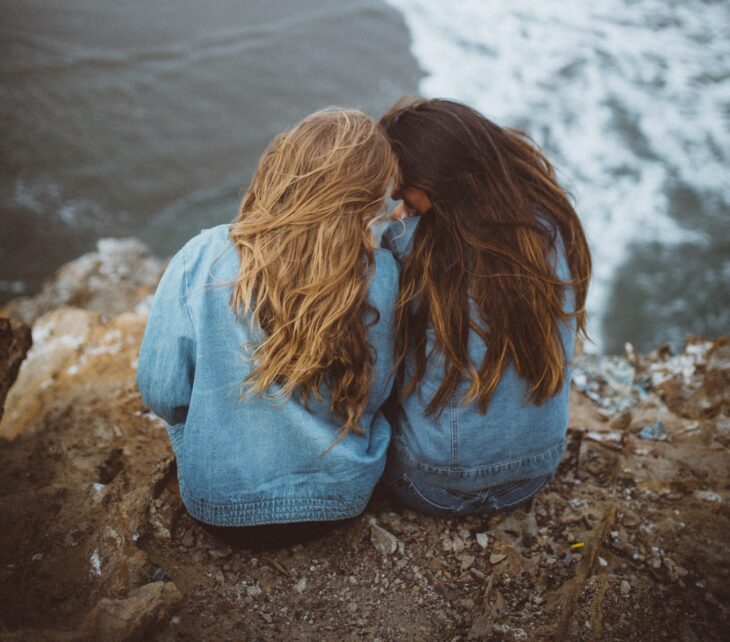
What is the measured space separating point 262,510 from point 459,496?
0.72 metres

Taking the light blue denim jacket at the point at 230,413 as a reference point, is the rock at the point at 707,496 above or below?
below

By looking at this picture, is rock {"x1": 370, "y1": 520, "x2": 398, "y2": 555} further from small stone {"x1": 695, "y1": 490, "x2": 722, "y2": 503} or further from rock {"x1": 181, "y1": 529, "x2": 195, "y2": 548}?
small stone {"x1": 695, "y1": 490, "x2": 722, "y2": 503}

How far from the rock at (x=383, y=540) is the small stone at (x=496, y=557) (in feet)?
1.15

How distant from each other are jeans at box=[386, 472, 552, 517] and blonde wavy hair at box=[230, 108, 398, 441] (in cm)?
59

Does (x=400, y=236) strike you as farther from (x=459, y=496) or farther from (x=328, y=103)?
(x=328, y=103)

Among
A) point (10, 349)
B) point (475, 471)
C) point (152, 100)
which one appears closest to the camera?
point (475, 471)

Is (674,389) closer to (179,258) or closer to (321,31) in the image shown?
(179,258)

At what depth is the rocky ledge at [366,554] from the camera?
1.73 meters

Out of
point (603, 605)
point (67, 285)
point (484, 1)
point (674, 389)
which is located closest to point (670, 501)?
point (603, 605)

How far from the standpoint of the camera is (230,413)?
66.6 inches

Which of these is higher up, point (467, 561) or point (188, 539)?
point (188, 539)

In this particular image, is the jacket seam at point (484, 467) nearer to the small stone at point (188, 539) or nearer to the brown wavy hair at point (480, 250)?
the brown wavy hair at point (480, 250)

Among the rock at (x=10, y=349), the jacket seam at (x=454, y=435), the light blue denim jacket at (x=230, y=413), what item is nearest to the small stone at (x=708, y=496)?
the jacket seam at (x=454, y=435)

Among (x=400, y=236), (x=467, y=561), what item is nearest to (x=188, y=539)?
(x=467, y=561)
